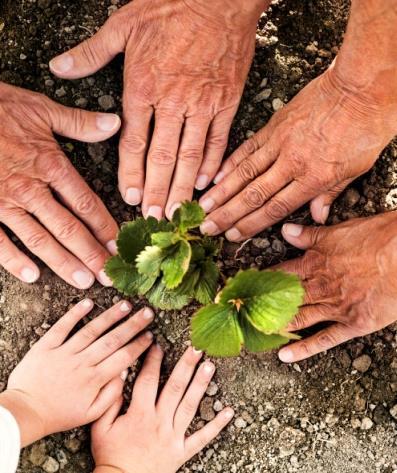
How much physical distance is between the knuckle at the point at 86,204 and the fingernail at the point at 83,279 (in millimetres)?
163

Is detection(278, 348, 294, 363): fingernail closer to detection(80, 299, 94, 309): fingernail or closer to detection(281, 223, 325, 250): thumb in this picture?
detection(281, 223, 325, 250): thumb

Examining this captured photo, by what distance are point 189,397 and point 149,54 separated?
0.93 meters

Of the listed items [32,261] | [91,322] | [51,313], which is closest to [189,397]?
[91,322]

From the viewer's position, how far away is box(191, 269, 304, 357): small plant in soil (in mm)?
1090

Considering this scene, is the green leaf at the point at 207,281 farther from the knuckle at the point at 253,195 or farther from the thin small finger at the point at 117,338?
Result: the thin small finger at the point at 117,338

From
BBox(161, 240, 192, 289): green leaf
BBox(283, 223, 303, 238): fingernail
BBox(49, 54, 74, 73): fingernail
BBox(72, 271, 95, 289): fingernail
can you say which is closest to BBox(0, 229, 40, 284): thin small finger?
BBox(72, 271, 95, 289): fingernail

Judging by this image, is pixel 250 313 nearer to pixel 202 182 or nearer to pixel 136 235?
pixel 136 235

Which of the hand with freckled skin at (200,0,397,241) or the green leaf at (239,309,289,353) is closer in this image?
the green leaf at (239,309,289,353)

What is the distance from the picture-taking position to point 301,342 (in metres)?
1.62

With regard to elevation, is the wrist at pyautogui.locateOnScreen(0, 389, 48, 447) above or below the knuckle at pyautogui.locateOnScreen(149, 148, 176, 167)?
below

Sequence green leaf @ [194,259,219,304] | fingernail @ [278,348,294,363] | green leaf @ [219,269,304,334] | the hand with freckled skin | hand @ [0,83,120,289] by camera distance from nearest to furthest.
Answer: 1. green leaf @ [219,269,304,334]
2. green leaf @ [194,259,219,304]
3. the hand with freckled skin
4. hand @ [0,83,120,289]
5. fingernail @ [278,348,294,363]

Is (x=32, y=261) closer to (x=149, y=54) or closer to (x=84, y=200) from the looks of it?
(x=84, y=200)

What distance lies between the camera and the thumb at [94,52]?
1580 millimetres

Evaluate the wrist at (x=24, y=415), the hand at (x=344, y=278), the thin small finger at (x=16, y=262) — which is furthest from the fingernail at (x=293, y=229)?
the wrist at (x=24, y=415)
